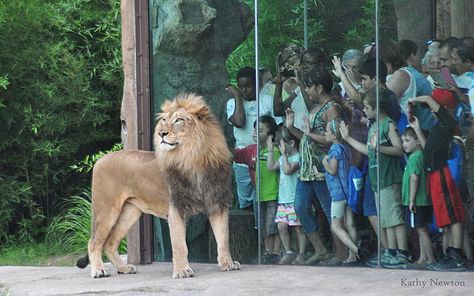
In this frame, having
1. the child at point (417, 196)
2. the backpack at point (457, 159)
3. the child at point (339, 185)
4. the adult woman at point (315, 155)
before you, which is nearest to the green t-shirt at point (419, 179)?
the child at point (417, 196)

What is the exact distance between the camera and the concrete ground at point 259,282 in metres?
8.52

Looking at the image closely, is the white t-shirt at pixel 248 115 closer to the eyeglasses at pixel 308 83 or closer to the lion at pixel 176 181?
the eyeglasses at pixel 308 83

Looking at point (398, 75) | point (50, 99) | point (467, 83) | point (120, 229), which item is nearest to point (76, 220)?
point (50, 99)

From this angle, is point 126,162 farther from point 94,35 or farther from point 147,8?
point 94,35

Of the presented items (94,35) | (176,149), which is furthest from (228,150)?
(94,35)

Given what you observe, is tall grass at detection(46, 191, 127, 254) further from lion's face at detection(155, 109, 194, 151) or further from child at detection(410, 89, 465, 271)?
child at detection(410, 89, 465, 271)

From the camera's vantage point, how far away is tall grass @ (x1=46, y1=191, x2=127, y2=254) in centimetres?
1445

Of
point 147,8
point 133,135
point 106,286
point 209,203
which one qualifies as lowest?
point 106,286

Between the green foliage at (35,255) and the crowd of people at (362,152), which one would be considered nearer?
the crowd of people at (362,152)

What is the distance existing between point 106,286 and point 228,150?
5.26 feet

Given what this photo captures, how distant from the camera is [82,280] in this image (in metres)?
9.95

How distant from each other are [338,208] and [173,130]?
1.54 metres

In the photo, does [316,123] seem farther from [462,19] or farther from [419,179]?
[462,19]

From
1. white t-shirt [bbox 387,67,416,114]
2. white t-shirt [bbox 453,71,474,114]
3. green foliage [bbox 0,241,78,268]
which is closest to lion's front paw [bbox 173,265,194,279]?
white t-shirt [bbox 387,67,416,114]
